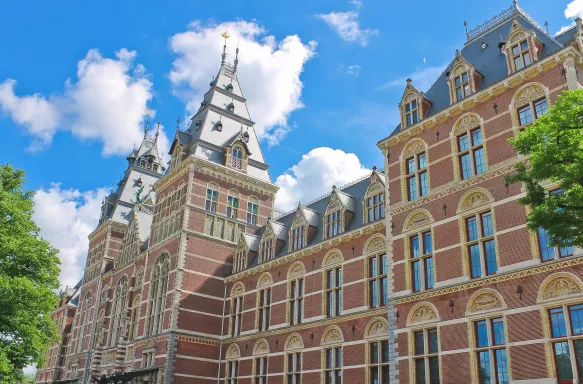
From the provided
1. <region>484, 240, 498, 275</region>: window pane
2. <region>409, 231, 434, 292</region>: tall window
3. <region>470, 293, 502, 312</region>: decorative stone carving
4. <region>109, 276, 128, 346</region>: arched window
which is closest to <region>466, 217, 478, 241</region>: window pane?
<region>484, 240, 498, 275</region>: window pane

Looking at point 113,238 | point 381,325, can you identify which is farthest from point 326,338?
point 113,238

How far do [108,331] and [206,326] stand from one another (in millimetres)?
14564

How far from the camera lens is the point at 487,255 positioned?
20359 millimetres

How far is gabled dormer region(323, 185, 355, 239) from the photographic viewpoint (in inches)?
1203

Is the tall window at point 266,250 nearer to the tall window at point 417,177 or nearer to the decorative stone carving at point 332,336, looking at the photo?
the decorative stone carving at point 332,336

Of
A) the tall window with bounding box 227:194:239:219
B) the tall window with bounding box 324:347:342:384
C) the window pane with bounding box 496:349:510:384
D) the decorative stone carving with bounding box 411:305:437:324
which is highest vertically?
the tall window with bounding box 227:194:239:219

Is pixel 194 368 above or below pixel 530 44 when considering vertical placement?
below

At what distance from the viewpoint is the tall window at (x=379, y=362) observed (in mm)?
24828

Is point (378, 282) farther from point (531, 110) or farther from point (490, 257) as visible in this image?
point (531, 110)

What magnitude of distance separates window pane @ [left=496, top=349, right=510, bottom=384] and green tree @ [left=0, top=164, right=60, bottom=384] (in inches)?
771

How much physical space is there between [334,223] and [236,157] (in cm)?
1432

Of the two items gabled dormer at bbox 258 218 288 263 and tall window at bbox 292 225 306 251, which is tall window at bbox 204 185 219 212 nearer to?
gabled dormer at bbox 258 218 288 263

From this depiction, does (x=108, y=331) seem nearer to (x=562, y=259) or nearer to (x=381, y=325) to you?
(x=381, y=325)

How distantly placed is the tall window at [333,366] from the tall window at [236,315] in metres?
9.52
